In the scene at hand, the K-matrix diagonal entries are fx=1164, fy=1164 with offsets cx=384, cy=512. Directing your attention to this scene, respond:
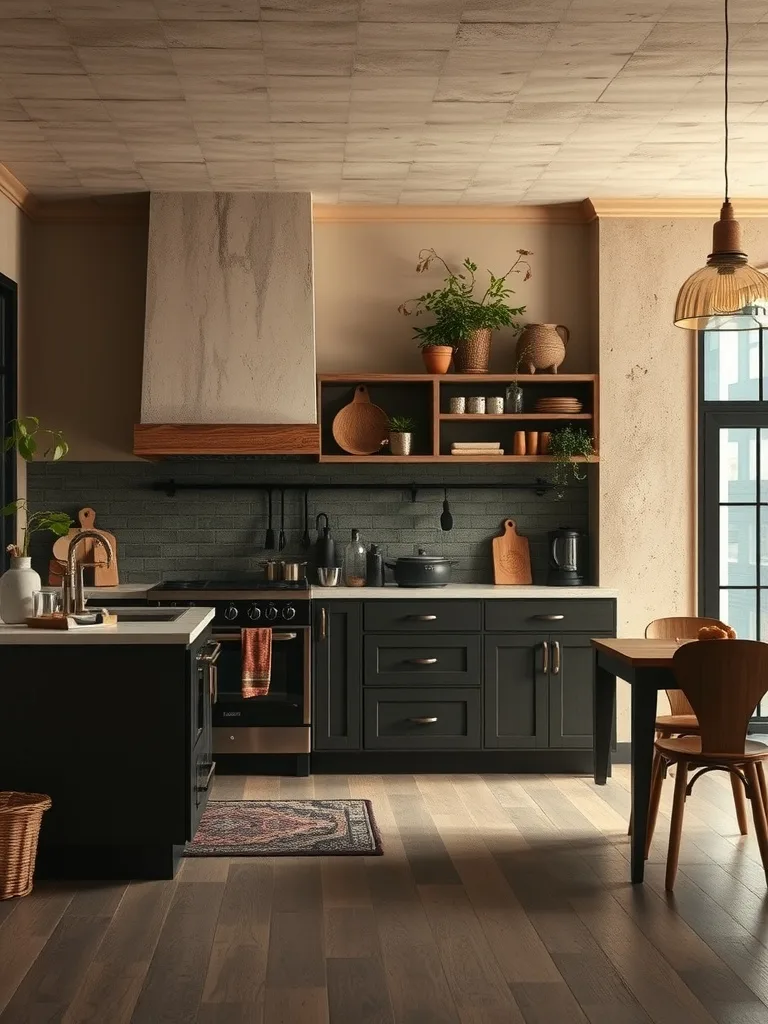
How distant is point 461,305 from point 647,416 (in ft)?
3.91

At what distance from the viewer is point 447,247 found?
6.56 m

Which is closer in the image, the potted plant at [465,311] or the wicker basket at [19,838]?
the wicker basket at [19,838]

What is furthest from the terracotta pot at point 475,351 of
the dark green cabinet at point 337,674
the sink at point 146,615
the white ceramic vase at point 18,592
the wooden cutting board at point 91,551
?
the white ceramic vase at point 18,592

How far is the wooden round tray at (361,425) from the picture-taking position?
646cm

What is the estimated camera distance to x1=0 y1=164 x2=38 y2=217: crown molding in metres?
5.75

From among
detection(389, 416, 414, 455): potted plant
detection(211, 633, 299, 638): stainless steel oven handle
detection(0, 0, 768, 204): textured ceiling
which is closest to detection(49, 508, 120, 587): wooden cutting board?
detection(211, 633, 299, 638): stainless steel oven handle

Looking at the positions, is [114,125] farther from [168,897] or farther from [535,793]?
[535,793]

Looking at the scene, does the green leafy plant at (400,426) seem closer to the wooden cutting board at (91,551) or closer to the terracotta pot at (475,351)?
the terracotta pot at (475,351)

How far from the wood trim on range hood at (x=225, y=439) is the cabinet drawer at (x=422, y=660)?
109cm

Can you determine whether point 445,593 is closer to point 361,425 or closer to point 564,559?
point 564,559

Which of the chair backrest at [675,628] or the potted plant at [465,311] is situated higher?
the potted plant at [465,311]

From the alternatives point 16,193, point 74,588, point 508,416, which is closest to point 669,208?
point 508,416

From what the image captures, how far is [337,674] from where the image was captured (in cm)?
600

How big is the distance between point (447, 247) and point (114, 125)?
2158 mm
